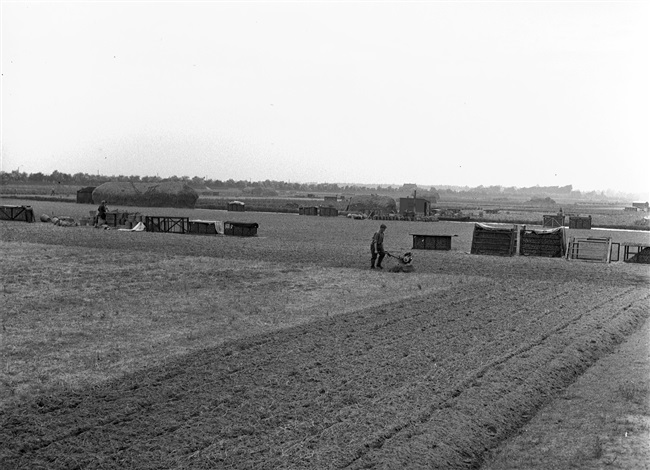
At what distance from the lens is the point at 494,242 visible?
31.6 metres

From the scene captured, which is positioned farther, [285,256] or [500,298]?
[285,256]

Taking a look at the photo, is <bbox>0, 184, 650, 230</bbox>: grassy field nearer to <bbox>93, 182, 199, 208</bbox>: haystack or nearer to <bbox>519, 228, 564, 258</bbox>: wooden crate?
<bbox>93, 182, 199, 208</bbox>: haystack

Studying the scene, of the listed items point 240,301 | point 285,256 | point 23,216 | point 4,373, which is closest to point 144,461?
point 4,373

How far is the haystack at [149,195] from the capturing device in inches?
3211

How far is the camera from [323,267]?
2538cm

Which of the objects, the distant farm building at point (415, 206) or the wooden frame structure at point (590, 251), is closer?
the wooden frame structure at point (590, 251)

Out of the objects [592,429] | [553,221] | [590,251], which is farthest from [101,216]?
[553,221]

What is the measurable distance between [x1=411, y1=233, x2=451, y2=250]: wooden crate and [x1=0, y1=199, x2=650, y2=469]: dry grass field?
334 inches

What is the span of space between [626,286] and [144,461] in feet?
60.3

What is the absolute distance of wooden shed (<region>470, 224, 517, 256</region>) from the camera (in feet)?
103

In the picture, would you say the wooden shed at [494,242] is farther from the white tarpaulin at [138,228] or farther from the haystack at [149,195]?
the haystack at [149,195]

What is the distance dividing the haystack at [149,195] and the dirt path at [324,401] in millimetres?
68116

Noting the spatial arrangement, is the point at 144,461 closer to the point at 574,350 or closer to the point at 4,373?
the point at 4,373

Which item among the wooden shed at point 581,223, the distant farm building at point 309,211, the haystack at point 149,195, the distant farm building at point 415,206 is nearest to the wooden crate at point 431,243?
the wooden shed at point 581,223
